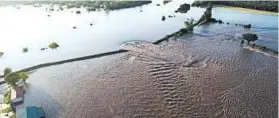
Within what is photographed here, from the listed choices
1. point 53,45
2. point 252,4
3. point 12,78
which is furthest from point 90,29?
point 252,4

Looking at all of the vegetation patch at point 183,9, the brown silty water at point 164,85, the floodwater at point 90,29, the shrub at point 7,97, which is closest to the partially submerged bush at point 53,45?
the floodwater at point 90,29

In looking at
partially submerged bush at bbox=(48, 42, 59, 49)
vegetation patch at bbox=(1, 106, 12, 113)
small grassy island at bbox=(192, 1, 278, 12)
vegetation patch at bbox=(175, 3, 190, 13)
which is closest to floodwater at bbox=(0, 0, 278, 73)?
partially submerged bush at bbox=(48, 42, 59, 49)

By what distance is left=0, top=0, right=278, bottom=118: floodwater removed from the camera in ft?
55.3

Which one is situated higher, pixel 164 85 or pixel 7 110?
pixel 164 85

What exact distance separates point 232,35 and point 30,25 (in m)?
23.4

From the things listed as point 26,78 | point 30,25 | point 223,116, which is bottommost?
point 223,116

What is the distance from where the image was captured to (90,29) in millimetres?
33938

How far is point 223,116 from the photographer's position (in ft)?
52.1

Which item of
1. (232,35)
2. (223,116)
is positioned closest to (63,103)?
(223,116)

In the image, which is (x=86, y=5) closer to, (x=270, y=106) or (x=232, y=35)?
(x=232, y=35)

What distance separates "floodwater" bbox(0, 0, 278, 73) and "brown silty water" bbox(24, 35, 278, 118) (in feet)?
10.9

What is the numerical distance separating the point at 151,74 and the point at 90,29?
1503 cm

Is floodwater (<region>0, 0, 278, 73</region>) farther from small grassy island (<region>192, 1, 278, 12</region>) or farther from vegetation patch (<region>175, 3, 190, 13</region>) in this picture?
small grassy island (<region>192, 1, 278, 12</region>)

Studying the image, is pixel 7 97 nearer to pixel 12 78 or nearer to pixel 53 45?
pixel 12 78
